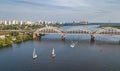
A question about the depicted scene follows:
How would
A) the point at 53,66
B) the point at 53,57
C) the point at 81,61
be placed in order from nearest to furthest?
the point at 53,66, the point at 81,61, the point at 53,57

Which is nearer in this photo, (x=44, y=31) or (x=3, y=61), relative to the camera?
(x=3, y=61)

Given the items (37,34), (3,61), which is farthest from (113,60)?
(37,34)

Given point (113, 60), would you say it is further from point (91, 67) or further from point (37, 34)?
point (37, 34)

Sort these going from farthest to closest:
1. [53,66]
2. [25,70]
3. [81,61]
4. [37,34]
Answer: [37,34] < [81,61] < [53,66] < [25,70]

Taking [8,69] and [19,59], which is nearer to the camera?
[8,69]

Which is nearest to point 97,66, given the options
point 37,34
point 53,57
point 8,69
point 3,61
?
point 53,57

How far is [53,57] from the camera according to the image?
1431 cm

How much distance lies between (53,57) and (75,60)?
159 centimetres

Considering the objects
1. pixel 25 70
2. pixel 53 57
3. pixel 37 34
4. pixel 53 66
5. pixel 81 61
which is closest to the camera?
pixel 25 70

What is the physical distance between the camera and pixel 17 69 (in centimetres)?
1116

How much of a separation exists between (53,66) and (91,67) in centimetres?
187

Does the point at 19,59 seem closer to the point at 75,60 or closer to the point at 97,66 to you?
the point at 75,60

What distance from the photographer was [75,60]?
43.8 ft

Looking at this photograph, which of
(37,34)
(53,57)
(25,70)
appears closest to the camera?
(25,70)
